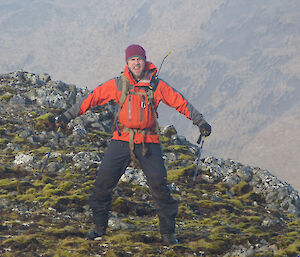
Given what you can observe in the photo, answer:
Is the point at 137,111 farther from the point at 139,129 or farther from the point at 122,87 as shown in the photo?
the point at 122,87

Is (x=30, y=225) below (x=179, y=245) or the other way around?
the other way around

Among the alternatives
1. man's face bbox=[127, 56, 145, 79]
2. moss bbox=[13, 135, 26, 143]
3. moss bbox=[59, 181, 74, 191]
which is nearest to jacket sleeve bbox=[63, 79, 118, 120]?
man's face bbox=[127, 56, 145, 79]

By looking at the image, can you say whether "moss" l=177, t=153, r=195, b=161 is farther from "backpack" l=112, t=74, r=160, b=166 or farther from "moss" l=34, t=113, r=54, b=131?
"backpack" l=112, t=74, r=160, b=166

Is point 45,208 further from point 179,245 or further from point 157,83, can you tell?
point 157,83

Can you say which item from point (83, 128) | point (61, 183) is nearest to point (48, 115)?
point (83, 128)

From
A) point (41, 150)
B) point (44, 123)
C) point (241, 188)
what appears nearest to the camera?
point (241, 188)

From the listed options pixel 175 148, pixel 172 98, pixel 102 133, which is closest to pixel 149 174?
pixel 172 98

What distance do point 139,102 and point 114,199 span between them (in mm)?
6149

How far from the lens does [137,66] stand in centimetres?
984

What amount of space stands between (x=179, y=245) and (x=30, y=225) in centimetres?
481

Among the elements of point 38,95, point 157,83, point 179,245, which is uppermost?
point 38,95

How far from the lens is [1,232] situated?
9953mm

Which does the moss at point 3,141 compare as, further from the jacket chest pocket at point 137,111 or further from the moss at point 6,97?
the jacket chest pocket at point 137,111

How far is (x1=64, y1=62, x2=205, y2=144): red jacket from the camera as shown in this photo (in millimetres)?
9734
